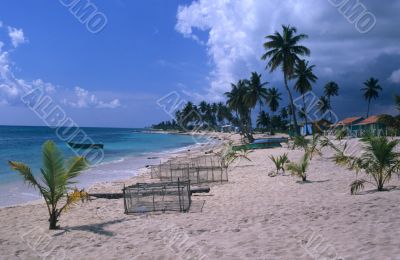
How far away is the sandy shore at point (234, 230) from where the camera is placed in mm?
5883

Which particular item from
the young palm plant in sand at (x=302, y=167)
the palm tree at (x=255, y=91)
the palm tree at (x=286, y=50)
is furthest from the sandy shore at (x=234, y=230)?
the palm tree at (x=255, y=91)

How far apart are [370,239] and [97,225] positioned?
5.92 meters

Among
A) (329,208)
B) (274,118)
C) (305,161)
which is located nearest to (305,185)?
(305,161)

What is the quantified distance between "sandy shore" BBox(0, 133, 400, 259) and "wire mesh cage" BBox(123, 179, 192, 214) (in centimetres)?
44

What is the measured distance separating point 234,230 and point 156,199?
4991 millimetres

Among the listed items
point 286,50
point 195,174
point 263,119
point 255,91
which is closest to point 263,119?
point 263,119

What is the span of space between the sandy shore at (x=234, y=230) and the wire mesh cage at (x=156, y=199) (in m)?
0.44

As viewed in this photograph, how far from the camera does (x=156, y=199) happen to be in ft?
38.9

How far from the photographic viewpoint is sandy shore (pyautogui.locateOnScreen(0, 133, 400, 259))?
19.3ft

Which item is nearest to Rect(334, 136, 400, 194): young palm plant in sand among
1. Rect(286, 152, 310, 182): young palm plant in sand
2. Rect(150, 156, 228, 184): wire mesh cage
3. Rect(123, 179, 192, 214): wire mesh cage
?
Rect(286, 152, 310, 182): young palm plant in sand

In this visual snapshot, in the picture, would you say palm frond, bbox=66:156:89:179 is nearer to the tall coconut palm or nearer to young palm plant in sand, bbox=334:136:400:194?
young palm plant in sand, bbox=334:136:400:194

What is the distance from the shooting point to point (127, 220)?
9.03 m

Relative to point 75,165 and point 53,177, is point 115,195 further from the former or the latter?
point 53,177

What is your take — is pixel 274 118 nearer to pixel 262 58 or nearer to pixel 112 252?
pixel 262 58
